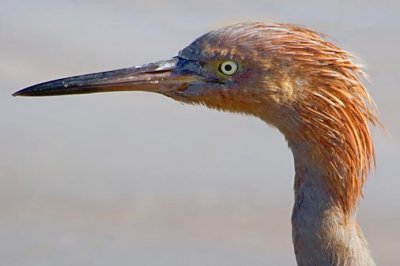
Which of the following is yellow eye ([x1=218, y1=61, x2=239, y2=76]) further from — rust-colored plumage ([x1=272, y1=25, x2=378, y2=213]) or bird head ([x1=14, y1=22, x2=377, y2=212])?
rust-colored plumage ([x1=272, y1=25, x2=378, y2=213])

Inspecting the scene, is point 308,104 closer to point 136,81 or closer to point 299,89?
point 299,89

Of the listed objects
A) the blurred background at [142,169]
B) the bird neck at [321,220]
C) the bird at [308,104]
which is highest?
the blurred background at [142,169]

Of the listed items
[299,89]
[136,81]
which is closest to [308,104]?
[299,89]

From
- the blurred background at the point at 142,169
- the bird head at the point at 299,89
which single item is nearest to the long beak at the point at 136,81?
the bird head at the point at 299,89

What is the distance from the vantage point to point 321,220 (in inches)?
252

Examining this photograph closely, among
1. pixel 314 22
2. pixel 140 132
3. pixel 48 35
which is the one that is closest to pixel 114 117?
pixel 140 132

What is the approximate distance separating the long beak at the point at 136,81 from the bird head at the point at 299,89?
11 cm

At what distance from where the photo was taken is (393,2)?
1018 centimetres

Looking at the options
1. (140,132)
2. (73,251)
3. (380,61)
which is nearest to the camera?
(73,251)

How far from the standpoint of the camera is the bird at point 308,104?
629 centimetres

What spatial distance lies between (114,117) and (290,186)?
1.19m

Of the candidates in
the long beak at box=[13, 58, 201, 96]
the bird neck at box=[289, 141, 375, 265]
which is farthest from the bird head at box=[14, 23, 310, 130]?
the bird neck at box=[289, 141, 375, 265]

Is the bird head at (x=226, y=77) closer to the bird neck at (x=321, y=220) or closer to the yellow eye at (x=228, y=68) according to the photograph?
the yellow eye at (x=228, y=68)

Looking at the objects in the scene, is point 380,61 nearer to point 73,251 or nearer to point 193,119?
point 193,119
